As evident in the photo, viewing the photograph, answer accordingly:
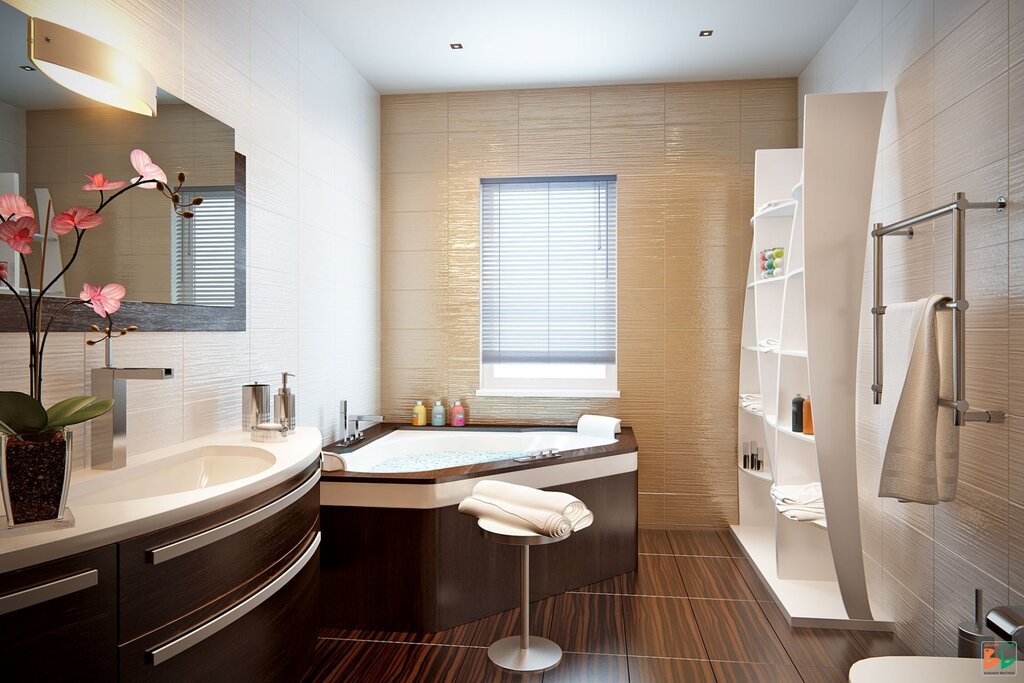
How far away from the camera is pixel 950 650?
221 centimetres

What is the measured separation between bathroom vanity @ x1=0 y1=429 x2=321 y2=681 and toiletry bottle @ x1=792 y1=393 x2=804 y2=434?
2.11 m

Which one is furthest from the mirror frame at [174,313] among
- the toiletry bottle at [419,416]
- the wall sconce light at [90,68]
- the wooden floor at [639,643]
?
the toiletry bottle at [419,416]

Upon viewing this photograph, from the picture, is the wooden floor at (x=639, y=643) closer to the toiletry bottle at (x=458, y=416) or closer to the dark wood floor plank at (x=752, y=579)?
the dark wood floor plank at (x=752, y=579)

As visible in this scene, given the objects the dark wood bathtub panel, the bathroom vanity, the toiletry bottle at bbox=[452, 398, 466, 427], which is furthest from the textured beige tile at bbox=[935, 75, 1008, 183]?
the toiletry bottle at bbox=[452, 398, 466, 427]

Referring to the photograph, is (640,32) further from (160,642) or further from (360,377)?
(160,642)

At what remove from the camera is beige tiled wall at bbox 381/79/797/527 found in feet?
13.1

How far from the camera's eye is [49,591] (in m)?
1.08

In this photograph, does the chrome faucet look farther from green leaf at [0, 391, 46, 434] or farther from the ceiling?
green leaf at [0, 391, 46, 434]

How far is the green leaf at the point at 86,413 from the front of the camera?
4.19 feet

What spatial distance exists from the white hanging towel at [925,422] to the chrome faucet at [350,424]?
2.49 meters

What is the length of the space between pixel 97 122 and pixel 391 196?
2.47 metres

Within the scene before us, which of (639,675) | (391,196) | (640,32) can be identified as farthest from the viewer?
(391,196)

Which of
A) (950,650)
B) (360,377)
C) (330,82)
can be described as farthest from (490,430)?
(950,650)

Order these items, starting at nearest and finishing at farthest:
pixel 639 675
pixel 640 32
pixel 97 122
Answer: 1. pixel 97 122
2. pixel 639 675
3. pixel 640 32
